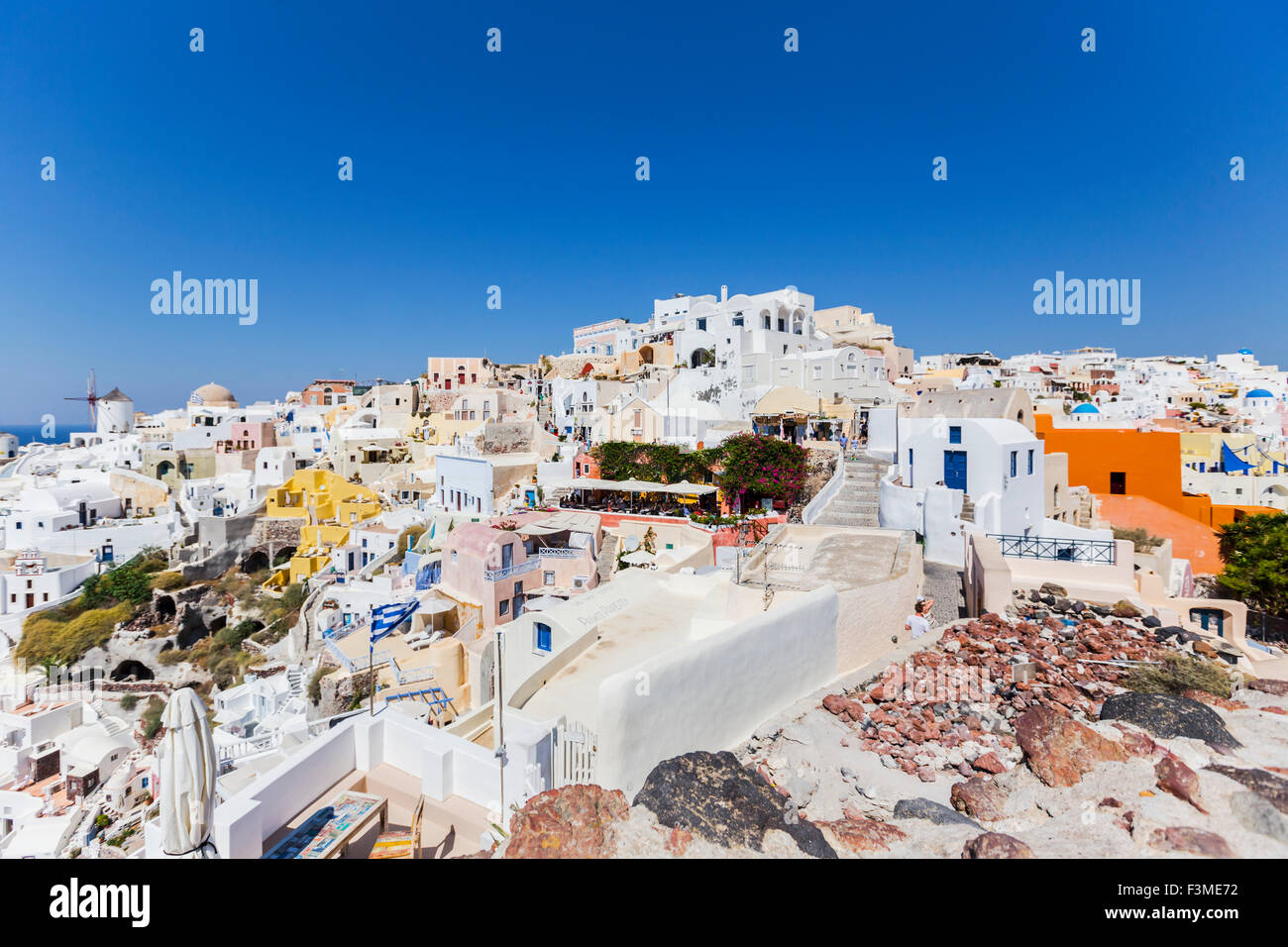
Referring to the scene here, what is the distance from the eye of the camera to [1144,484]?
1820 centimetres

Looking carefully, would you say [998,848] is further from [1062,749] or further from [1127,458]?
[1127,458]

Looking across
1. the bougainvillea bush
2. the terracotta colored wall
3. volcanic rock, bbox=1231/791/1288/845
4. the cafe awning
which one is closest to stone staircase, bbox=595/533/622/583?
the cafe awning

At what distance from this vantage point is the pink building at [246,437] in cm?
4278

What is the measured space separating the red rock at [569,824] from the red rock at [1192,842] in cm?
241

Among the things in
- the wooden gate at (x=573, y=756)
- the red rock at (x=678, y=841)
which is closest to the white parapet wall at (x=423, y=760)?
the wooden gate at (x=573, y=756)

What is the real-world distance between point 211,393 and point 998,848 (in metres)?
68.8

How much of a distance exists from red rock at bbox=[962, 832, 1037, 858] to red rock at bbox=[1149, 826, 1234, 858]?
1.69 ft

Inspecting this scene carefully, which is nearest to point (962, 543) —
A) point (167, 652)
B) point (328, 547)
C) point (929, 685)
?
point (929, 685)

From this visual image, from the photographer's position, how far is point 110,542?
30.2 m

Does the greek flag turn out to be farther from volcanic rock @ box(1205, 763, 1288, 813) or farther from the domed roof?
the domed roof

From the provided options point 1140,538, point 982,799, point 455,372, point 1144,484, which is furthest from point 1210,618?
point 455,372

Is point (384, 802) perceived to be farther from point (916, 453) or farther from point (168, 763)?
point (916, 453)
